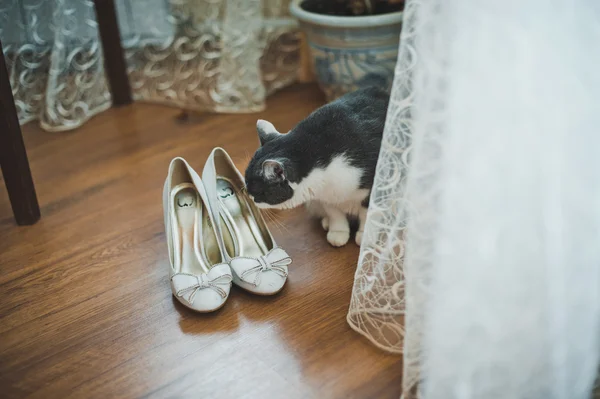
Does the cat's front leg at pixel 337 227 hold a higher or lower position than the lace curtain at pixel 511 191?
lower

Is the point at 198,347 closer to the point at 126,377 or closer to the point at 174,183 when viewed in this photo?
the point at 126,377

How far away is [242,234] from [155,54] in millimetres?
1006

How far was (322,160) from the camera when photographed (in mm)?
1215

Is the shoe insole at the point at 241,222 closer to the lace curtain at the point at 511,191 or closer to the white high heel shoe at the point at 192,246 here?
the white high heel shoe at the point at 192,246

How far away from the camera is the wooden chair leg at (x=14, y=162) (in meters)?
1.31

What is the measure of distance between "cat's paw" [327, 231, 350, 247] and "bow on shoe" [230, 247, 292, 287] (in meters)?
0.16

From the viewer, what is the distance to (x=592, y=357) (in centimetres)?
81

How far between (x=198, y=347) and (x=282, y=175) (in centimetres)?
35

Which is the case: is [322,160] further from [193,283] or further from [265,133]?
[193,283]

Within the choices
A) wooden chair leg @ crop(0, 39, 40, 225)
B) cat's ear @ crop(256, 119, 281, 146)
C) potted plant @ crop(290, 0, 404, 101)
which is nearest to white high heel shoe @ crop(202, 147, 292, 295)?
cat's ear @ crop(256, 119, 281, 146)

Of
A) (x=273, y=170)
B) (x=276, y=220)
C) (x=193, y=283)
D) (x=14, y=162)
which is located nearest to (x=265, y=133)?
(x=273, y=170)

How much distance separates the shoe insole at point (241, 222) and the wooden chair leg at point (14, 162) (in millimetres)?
433

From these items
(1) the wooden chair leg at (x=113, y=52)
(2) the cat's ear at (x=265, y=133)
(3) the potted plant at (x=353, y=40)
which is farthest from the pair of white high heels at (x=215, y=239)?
(1) the wooden chair leg at (x=113, y=52)

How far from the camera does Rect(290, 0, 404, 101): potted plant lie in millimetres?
1714
